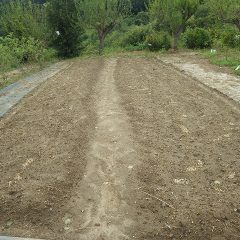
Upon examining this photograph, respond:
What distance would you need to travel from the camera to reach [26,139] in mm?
6309

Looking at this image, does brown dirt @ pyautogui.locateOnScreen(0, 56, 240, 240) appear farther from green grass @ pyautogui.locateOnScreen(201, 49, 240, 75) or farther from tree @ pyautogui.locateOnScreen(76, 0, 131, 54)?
tree @ pyautogui.locateOnScreen(76, 0, 131, 54)

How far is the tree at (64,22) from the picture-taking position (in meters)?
18.2

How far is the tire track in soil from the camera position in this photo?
3.81 meters

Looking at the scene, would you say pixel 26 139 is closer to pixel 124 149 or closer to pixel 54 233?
pixel 124 149

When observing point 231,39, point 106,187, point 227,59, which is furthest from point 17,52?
point 106,187

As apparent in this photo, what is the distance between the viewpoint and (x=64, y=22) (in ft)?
59.8

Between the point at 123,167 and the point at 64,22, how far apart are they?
14665 mm

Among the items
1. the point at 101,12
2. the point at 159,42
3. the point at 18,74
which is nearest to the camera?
the point at 18,74

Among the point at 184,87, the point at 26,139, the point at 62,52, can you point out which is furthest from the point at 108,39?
the point at 26,139

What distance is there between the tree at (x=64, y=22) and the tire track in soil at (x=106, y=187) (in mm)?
12480

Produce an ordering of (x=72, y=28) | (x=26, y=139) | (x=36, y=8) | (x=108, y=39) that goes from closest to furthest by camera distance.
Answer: (x=26, y=139), (x=72, y=28), (x=36, y=8), (x=108, y=39)

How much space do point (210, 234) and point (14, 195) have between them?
94.1 inches

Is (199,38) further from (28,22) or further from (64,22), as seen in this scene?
(28,22)

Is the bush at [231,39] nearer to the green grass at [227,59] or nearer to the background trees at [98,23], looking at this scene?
the background trees at [98,23]
